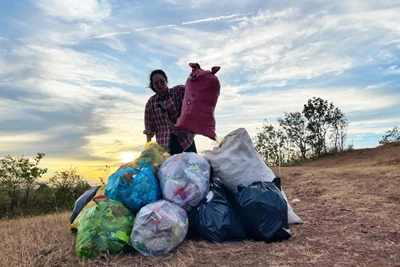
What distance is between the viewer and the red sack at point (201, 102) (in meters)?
3.33

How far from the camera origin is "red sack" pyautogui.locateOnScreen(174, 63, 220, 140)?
131 inches

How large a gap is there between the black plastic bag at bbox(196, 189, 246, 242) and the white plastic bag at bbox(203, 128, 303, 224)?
1.11 ft

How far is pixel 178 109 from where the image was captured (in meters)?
3.82

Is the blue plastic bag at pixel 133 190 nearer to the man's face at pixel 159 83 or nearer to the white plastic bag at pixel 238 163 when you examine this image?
the white plastic bag at pixel 238 163

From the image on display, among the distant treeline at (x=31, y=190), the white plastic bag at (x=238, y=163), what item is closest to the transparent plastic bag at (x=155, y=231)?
the white plastic bag at (x=238, y=163)

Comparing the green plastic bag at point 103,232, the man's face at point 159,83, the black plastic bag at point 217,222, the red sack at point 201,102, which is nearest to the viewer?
the green plastic bag at point 103,232

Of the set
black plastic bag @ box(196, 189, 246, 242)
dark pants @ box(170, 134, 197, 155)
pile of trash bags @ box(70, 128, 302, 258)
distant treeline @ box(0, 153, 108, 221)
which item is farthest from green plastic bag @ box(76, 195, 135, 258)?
distant treeline @ box(0, 153, 108, 221)

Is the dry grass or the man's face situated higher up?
the man's face

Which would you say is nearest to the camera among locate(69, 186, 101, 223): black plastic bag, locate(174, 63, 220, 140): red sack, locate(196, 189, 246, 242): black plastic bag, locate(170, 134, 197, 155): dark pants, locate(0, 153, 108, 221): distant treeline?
locate(196, 189, 246, 242): black plastic bag

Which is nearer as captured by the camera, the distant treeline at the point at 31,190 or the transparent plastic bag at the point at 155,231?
the transparent plastic bag at the point at 155,231

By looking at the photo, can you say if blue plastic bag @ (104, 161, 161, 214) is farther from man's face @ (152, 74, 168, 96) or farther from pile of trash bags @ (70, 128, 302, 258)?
man's face @ (152, 74, 168, 96)

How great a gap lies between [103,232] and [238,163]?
1307mm

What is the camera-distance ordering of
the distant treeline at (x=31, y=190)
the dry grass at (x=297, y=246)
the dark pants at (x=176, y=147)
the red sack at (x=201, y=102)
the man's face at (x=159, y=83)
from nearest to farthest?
the dry grass at (x=297, y=246) < the red sack at (x=201, y=102) < the man's face at (x=159, y=83) < the dark pants at (x=176, y=147) < the distant treeline at (x=31, y=190)

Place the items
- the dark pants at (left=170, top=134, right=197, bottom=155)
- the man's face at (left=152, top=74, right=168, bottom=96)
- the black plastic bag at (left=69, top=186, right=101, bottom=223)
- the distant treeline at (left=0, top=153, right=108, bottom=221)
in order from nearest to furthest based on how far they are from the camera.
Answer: the black plastic bag at (left=69, top=186, right=101, bottom=223), the man's face at (left=152, top=74, right=168, bottom=96), the dark pants at (left=170, top=134, right=197, bottom=155), the distant treeline at (left=0, top=153, right=108, bottom=221)
